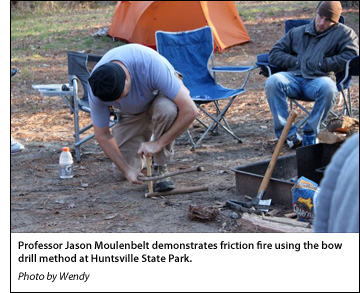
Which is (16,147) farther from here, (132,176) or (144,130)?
(132,176)

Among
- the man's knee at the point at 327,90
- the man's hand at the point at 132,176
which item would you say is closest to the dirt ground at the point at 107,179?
the man's hand at the point at 132,176

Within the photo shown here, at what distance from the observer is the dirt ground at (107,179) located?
3.84 m

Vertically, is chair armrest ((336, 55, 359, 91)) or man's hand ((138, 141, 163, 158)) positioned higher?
chair armrest ((336, 55, 359, 91))

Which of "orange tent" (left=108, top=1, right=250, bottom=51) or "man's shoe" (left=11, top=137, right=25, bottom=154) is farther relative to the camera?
"orange tent" (left=108, top=1, right=250, bottom=51)

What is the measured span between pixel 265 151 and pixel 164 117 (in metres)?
1.51

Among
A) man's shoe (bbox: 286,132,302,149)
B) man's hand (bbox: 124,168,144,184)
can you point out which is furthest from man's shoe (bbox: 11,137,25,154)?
A: man's shoe (bbox: 286,132,302,149)

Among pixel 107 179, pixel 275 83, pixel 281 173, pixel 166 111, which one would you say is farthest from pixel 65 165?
pixel 275 83

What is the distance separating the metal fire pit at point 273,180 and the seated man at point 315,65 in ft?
2.86

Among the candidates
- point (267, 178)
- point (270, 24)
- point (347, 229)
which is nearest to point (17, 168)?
point (267, 178)

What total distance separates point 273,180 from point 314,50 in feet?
6.55

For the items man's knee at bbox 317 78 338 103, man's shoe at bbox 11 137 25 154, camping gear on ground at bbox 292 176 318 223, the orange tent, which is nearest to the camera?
camping gear on ground at bbox 292 176 318 223

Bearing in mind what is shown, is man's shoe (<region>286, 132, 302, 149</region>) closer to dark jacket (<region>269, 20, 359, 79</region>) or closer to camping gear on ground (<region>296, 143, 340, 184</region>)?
dark jacket (<region>269, 20, 359, 79</region>)

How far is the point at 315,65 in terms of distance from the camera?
551 cm

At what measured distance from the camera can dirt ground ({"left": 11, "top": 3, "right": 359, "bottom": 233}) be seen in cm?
384
